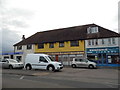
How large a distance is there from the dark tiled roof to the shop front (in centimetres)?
263

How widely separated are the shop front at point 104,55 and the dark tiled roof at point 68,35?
2634 millimetres

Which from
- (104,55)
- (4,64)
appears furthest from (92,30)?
(4,64)

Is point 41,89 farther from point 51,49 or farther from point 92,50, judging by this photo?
point 51,49

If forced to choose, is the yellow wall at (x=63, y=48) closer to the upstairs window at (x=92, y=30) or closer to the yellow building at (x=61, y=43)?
the yellow building at (x=61, y=43)

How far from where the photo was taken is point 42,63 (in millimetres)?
18719

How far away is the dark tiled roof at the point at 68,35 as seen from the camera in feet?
100.0

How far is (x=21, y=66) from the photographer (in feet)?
72.8

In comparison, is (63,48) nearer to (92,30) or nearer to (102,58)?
(92,30)

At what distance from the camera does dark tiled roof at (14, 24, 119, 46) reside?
3048 cm

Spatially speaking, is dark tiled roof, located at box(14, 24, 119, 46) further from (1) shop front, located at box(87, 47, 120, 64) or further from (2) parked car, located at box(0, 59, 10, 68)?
(2) parked car, located at box(0, 59, 10, 68)

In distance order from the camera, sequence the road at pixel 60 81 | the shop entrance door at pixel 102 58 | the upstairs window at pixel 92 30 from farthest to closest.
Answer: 1. the upstairs window at pixel 92 30
2. the shop entrance door at pixel 102 58
3. the road at pixel 60 81

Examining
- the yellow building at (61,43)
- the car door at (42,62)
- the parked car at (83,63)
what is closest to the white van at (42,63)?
the car door at (42,62)

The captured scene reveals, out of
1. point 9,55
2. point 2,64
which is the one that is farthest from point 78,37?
point 9,55

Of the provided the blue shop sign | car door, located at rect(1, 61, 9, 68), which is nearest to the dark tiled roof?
the blue shop sign
